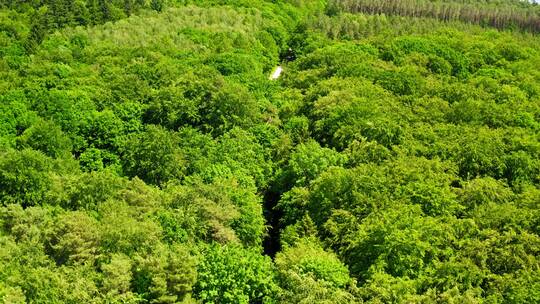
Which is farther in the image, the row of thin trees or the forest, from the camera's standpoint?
the row of thin trees

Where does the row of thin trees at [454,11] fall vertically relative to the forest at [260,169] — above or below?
below

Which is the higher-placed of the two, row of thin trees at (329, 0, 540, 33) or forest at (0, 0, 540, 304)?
forest at (0, 0, 540, 304)

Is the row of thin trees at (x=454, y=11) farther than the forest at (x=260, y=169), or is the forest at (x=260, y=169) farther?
the row of thin trees at (x=454, y=11)

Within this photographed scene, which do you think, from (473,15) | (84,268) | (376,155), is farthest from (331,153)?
(473,15)

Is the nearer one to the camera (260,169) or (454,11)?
(260,169)

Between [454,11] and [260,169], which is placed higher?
[454,11]
